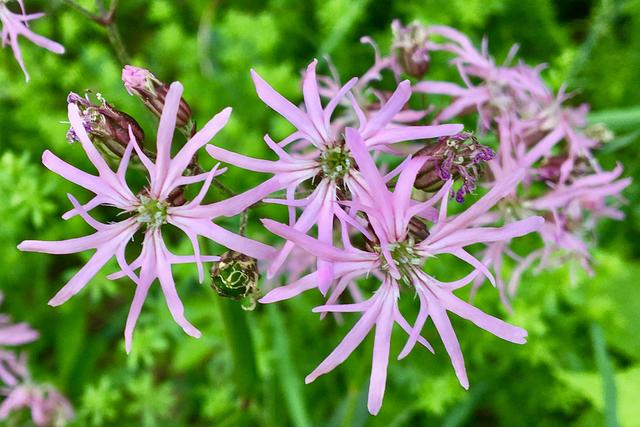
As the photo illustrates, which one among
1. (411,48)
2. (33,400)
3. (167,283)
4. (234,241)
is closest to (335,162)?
(234,241)

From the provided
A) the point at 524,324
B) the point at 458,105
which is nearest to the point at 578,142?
the point at 458,105

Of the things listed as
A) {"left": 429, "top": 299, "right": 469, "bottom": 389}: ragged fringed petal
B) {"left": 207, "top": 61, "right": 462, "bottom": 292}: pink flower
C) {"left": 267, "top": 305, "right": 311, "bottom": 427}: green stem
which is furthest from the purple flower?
{"left": 429, "top": 299, "right": 469, "bottom": 389}: ragged fringed petal

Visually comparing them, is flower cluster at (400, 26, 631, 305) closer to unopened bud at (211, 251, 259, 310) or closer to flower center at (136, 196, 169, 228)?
unopened bud at (211, 251, 259, 310)

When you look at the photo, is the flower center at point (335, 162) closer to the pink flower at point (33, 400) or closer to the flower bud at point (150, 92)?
the flower bud at point (150, 92)

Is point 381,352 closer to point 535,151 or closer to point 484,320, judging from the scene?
point 484,320

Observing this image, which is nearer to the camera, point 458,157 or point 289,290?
point 289,290

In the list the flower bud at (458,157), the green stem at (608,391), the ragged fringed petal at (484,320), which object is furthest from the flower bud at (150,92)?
the green stem at (608,391)
